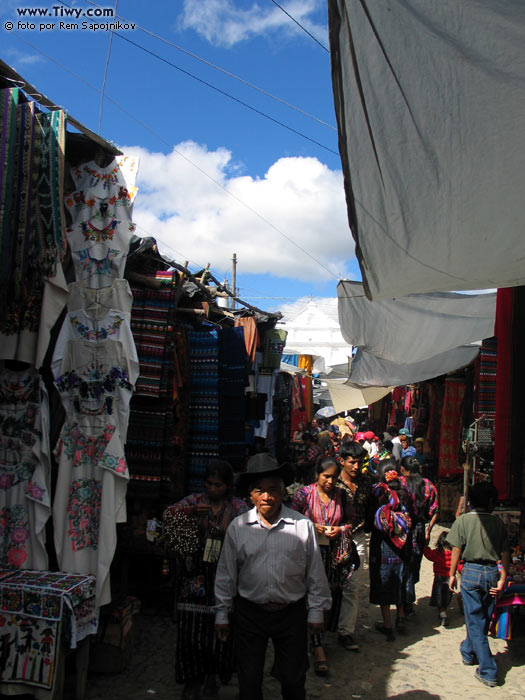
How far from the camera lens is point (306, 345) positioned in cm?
2061

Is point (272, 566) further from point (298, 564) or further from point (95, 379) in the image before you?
point (95, 379)

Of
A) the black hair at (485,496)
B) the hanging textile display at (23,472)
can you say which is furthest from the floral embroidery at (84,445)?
the black hair at (485,496)

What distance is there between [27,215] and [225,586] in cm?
236

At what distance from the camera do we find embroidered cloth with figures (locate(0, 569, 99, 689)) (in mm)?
3406

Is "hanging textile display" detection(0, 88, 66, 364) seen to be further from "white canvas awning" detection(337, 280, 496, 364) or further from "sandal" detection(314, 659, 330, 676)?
"sandal" detection(314, 659, 330, 676)

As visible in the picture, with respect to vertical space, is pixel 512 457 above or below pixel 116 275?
below

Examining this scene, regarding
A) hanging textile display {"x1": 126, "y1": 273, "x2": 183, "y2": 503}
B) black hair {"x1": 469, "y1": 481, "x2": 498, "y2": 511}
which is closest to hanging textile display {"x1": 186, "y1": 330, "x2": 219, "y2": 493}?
hanging textile display {"x1": 126, "y1": 273, "x2": 183, "y2": 503}

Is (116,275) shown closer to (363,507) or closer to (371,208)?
(371,208)

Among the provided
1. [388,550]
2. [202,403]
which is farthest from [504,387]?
[202,403]

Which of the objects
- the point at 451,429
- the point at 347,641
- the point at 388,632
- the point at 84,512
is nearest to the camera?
the point at 84,512

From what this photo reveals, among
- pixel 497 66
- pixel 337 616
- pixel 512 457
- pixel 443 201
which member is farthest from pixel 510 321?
pixel 337 616

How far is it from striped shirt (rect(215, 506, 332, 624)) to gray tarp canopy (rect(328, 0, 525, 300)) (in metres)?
1.51

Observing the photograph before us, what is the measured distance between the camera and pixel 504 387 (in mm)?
4242

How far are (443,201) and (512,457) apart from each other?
2.47 metres
